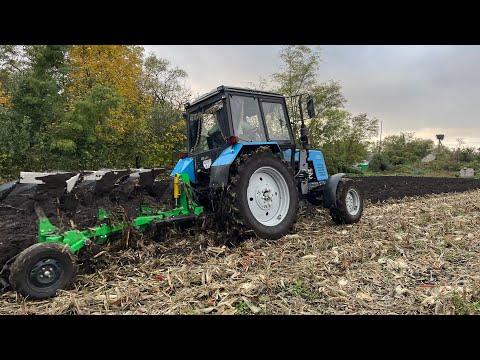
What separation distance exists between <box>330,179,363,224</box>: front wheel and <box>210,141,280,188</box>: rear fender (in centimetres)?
178

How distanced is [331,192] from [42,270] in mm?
4397

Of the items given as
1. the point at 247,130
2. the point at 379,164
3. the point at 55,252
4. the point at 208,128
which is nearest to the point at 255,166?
the point at 247,130

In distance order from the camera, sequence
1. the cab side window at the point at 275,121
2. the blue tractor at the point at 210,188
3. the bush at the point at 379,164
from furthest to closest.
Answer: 1. the bush at the point at 379,164
2. the cab side window at the point at 275,121
3. the blue tractor at the point at 210,188

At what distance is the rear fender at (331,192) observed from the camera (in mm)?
5922

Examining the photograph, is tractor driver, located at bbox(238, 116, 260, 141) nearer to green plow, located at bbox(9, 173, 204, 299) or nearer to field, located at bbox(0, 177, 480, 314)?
field, located at bbox(0, 177, 480, 314)

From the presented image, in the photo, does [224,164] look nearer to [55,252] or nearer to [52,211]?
[52,211]

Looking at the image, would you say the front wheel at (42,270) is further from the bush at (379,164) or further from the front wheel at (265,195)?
the bush at (379,164)

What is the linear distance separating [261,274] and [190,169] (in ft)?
8.48

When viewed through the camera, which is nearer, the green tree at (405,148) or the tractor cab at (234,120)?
the tractor cab at (234,120)

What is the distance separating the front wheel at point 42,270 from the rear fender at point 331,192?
4.07 m

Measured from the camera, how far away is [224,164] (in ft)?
15.2

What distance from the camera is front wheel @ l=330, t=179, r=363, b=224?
592 centimetres

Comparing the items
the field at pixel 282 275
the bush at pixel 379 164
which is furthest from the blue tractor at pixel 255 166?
the bush at pixel 379 164

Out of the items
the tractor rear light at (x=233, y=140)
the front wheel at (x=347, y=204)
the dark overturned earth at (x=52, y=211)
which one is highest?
the tractor rear light at (x=233, y=140)
